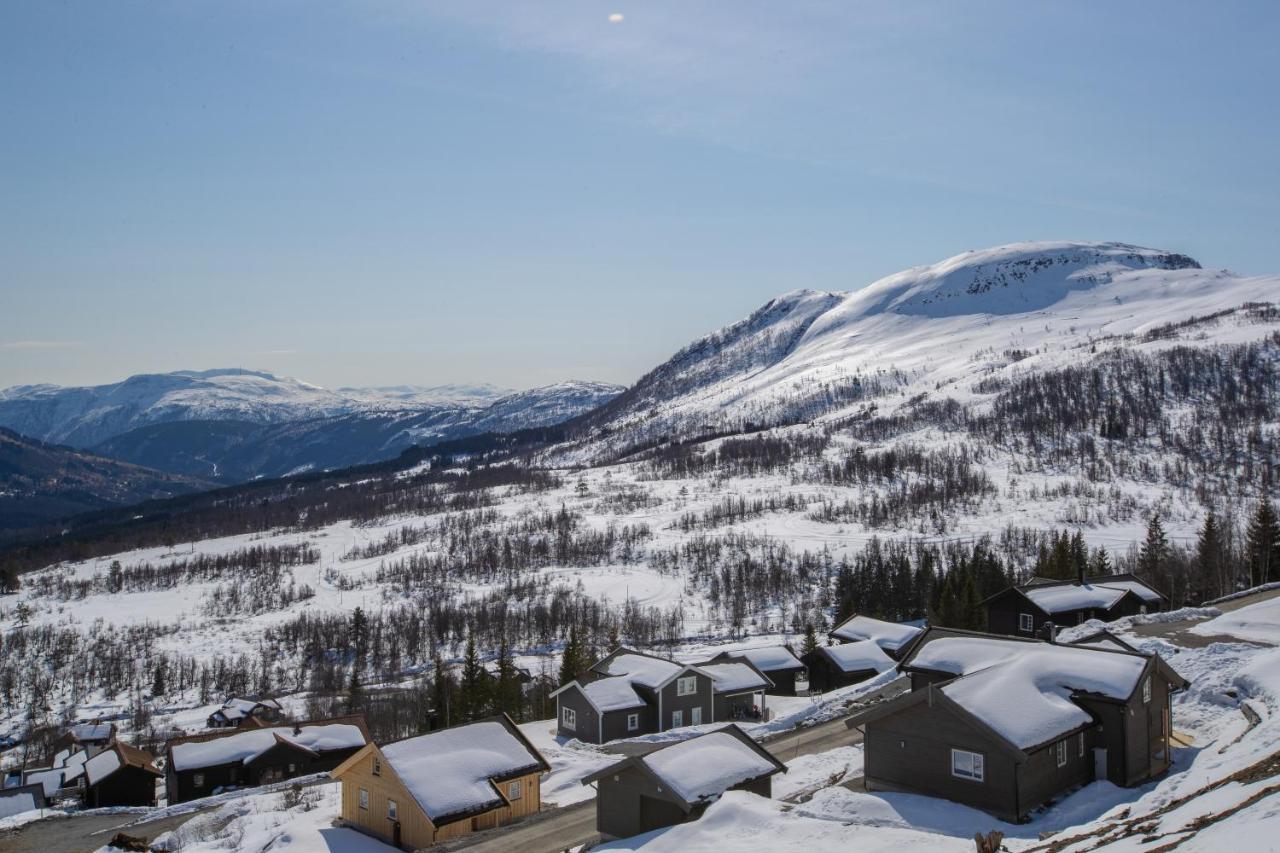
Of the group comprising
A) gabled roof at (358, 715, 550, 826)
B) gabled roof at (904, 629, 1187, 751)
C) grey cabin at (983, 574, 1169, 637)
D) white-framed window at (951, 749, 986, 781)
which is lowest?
grey cabin at (983, 574, 1169, 637)

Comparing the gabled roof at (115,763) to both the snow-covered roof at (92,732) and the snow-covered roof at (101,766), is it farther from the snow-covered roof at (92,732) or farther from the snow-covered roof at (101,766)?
the snow-covered roof at (92,732)

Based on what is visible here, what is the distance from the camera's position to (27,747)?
94.6 metres

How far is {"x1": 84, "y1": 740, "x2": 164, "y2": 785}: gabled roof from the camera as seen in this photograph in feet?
185

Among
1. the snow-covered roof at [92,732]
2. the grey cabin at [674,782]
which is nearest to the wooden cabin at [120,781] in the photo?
the snow-covered roof at [92,732]

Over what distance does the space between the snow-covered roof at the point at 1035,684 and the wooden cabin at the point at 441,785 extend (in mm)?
15036

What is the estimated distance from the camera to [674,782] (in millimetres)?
25859

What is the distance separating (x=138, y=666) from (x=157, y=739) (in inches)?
1722

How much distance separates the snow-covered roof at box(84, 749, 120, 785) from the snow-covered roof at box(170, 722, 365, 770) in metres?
6.82

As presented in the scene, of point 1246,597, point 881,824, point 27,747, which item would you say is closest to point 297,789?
point 881,824

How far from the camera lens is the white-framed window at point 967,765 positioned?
24875mm

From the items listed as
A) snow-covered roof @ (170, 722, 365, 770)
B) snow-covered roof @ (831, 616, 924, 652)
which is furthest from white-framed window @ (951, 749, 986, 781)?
snow-covered roof @ (831, 616, 924, 652)

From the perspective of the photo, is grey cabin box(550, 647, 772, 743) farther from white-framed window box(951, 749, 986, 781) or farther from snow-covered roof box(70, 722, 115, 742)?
snow-covered roof box(70, 722, 115, 742)

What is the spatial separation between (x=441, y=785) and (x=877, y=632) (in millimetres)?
45520

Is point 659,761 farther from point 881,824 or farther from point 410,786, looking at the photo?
point 410,786
